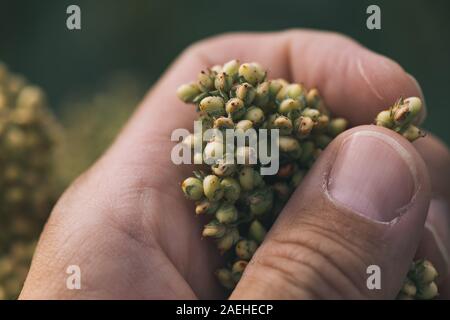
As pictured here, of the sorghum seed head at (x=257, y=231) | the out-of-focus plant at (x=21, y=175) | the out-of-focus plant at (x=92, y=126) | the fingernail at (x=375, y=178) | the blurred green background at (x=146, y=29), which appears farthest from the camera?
the blurred green background at (x=146, y=29)

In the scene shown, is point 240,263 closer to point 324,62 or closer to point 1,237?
point 324,62

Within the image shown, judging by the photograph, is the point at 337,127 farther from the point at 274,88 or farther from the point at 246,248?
the point at 246,248

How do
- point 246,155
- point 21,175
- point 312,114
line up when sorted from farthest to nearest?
point 21,175 < point 312,114 < point 246,155

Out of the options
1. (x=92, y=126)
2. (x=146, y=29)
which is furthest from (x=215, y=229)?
(x=146, y=29)

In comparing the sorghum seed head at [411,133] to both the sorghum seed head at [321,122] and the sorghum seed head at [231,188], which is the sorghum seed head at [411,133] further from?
the sorghum seed head at [231,188]

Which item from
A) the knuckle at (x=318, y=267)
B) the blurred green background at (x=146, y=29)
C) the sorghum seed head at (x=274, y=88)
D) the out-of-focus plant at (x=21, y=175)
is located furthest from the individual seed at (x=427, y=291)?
the blurred green background at (x=146, y=29)
